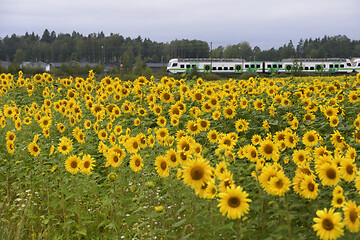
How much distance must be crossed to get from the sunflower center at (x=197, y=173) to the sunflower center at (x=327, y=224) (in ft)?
2.78

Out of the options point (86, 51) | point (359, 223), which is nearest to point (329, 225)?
point (359, 223)

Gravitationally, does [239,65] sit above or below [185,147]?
above

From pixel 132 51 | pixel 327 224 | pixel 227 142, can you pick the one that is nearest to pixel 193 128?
pixel 227 142

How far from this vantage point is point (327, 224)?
223 centimetres

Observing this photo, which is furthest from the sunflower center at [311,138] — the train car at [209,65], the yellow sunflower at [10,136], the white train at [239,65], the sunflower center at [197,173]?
the train car at [209,65]

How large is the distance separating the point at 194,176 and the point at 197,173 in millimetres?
34

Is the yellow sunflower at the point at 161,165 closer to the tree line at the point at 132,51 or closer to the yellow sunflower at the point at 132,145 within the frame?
the yellow sunflower at the point at 132,145

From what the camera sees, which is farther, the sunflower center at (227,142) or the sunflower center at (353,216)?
the sunflower center at (227,142)

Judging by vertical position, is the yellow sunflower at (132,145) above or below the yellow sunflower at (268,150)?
below

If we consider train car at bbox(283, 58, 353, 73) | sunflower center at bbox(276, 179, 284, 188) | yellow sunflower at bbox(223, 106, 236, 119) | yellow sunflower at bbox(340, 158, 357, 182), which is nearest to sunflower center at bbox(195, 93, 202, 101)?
yellow sunflower at bbox(223, 106, 236, 119)

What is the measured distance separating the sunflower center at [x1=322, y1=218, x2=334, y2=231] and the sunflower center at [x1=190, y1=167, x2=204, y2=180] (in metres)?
0.85

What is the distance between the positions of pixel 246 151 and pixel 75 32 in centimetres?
16067

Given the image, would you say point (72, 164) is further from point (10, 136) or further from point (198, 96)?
point (198, 96)

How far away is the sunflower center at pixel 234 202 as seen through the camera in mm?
2402
